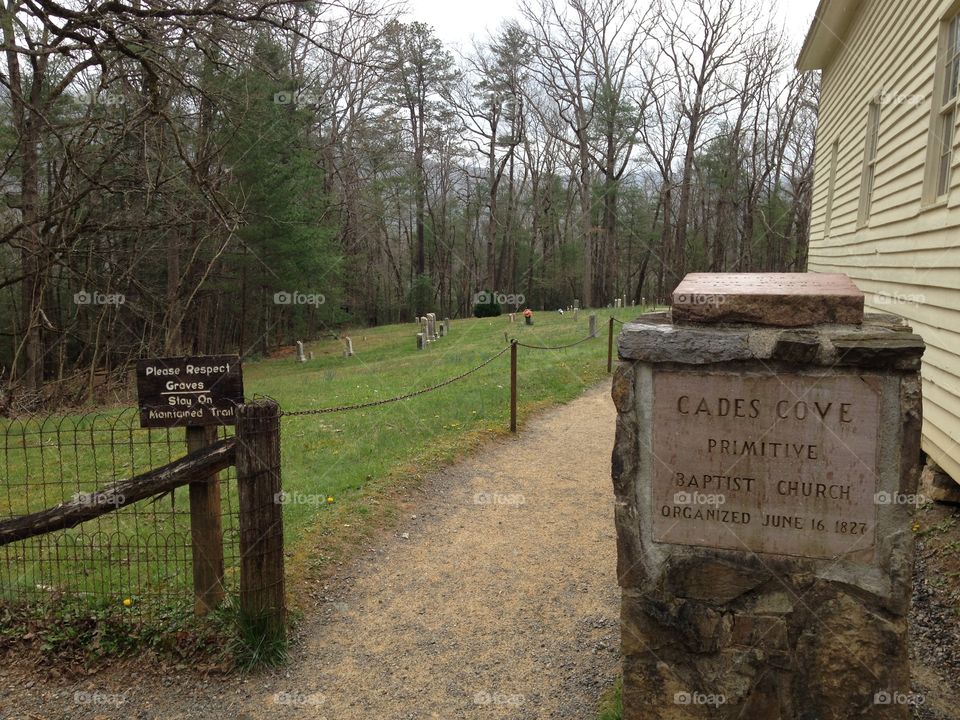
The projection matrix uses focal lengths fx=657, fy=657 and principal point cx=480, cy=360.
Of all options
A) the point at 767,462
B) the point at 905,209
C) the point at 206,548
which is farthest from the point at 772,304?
the point at 905,209

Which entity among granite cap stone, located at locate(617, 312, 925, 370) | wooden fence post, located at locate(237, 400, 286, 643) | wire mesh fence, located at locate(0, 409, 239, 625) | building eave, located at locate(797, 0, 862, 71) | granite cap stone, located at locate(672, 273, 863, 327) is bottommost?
wire mesh fence, located at locate(0, 409, 239, 625)

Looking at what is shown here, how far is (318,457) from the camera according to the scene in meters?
8.02

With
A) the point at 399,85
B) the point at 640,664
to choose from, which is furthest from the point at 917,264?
the point at 399,85

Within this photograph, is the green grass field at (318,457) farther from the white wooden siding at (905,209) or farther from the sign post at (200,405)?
the white wooden siding at (905,209)

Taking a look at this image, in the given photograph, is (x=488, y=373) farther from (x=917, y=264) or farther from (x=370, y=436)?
(x=917, y=264)

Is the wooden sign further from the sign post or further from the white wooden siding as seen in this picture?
the white wooden siding

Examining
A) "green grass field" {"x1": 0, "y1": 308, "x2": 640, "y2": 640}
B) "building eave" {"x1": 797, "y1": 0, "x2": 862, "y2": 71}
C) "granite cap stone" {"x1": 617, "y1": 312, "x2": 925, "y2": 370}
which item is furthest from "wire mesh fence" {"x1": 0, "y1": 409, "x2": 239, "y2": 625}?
"building eave" {"x1": 797, "y1": 0, "x2": 862, "y2": 71}

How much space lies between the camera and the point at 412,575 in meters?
5.20

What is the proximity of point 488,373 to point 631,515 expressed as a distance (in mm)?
9602

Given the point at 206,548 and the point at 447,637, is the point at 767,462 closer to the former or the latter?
the point at 447,637

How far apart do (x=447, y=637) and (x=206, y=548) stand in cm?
165

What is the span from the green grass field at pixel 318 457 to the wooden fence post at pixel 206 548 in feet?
0.47

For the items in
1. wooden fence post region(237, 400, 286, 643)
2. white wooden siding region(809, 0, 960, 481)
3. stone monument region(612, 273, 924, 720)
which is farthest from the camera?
white wooden siding region(809, 0, 960, 481)

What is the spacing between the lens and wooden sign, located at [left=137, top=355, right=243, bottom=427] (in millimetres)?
4230
